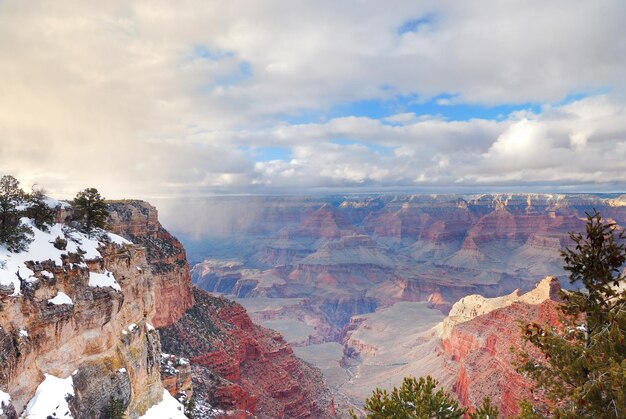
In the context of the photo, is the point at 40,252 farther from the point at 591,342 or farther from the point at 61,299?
the point at 591,342

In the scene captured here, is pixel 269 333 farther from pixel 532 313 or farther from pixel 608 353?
pixel 608 353

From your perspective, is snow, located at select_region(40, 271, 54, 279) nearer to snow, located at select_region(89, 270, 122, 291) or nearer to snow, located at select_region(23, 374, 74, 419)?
snow, located at select_region(89, 270, 122, 291)

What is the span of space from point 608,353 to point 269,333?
75.5 metres

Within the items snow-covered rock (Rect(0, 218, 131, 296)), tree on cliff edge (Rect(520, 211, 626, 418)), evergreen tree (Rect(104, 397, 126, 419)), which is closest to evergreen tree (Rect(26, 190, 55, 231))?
snow-covered rock (Rect(0, 218, 131, 296))

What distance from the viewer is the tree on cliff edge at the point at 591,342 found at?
1359 cm

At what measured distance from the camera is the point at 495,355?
7250 cm

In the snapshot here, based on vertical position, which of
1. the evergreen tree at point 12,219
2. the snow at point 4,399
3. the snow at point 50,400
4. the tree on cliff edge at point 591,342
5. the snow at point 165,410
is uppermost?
the evergreen tree at point 12,219

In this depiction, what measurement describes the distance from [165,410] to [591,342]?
28599 mm

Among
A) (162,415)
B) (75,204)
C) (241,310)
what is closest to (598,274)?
(162,415)

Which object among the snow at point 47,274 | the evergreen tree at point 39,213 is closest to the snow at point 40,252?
the snow at point 47,274

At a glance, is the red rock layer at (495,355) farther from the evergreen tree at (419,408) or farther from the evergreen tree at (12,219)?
the evergreen tree at (12,219)

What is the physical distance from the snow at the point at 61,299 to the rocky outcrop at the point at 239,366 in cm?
3168

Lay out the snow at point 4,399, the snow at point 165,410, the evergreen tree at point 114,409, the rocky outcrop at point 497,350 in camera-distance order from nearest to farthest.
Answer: the snow at point 4,399 < the evergreen tree at point 114,409 < the snow at point 165,410 < the rocky outcrop at point 497,350

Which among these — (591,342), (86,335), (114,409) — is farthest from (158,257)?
(591,342)
